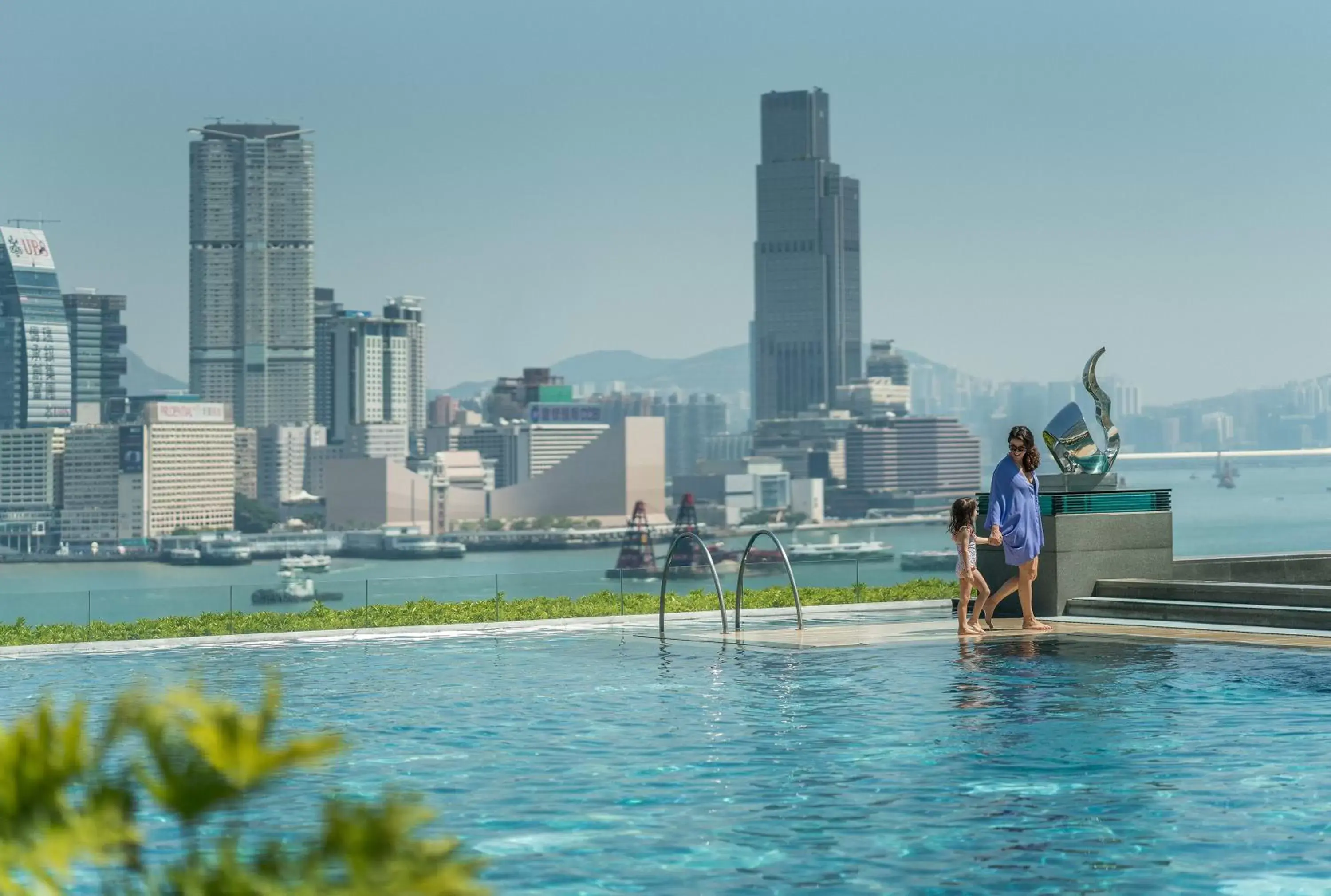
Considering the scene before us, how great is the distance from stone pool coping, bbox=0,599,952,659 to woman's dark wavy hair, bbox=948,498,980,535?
3161 millimetres

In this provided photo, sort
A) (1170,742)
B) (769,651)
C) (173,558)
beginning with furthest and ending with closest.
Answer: (173,558) < (769,651) < (1170,742)

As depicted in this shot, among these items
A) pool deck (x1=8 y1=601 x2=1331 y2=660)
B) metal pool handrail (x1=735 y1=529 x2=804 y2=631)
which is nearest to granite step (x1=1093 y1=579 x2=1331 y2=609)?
pool deck (x1=8 y1=601 x2=1331 y2=660)

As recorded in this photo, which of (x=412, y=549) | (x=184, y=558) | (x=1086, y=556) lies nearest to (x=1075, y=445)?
(x=1086, y=556)

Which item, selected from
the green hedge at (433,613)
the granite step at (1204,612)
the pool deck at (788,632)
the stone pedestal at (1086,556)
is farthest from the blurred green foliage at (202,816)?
the green hedge at (433,613)

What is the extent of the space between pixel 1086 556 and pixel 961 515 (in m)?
2.49

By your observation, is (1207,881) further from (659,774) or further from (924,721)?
(924,721)

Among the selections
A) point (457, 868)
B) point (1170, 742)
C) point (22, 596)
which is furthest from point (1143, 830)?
point (22, 596)

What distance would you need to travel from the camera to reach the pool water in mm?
6777

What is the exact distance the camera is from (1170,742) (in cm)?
947

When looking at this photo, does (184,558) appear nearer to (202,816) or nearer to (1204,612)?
(1204,612)

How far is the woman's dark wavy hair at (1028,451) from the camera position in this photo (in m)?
14.9

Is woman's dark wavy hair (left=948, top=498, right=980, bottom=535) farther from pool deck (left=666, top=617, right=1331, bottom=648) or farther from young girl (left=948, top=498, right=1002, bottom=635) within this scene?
pool deck (left=666, top=617, right=1331, bottom=648)

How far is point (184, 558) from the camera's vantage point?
192 metres

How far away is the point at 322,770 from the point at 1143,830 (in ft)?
15.4
